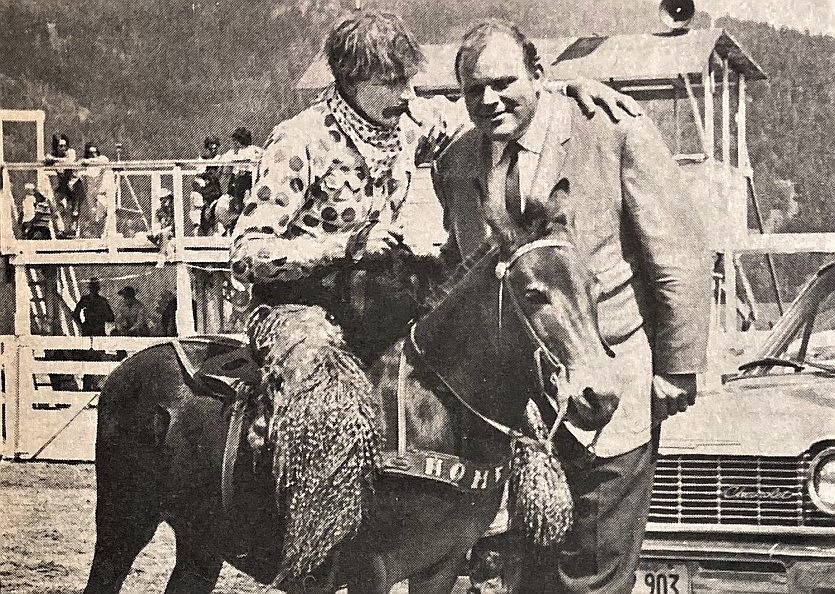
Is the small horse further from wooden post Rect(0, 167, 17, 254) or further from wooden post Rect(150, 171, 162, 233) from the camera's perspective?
wooden post Rect(0, 167, 17, 254)

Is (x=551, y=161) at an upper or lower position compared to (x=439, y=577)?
upper

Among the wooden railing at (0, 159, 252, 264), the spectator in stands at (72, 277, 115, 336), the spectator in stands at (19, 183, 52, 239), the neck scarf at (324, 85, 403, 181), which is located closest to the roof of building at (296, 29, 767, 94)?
the neck scarf at (324, 85, 403, 181)

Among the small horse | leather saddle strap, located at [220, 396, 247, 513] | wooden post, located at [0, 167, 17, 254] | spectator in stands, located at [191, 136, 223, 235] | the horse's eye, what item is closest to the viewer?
the horse's eye

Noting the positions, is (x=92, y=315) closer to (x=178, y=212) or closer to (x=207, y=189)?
(x=178, y=212)

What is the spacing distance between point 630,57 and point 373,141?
3.13 ft

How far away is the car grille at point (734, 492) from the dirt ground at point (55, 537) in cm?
161

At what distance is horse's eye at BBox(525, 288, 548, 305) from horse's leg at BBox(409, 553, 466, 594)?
984 millimetres

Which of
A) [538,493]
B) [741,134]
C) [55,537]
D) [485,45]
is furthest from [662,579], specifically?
[55,537]

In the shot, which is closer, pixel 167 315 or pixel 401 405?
pixel 401 405

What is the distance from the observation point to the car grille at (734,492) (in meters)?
3.69

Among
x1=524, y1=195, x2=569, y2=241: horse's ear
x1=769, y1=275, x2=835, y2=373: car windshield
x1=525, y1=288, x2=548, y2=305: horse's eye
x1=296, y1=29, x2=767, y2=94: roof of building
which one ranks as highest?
x1=296, y1=29, x2=767, y2=94: roof of building

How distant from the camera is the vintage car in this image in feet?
12.1

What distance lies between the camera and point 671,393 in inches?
149

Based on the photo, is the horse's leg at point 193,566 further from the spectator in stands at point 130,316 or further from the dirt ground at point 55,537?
the spectator in stands at point 130,316
